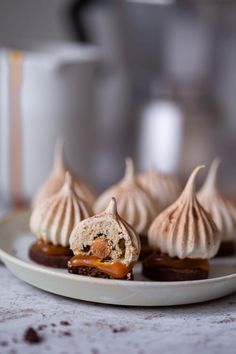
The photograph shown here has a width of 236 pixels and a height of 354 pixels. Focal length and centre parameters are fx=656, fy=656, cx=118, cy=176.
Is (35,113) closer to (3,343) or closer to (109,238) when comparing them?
(109,238)

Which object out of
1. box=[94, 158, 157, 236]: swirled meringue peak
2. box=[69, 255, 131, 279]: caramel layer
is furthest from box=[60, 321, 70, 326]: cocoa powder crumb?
box=[94, 158, 157, 236]: swirled meringue peak

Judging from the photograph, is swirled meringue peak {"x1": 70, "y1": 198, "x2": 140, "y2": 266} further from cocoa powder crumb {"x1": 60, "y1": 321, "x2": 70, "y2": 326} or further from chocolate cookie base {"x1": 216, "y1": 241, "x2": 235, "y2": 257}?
chocolate cookie base {"x1": 216, "y1": 241, "x2": 235, "y2": 257}

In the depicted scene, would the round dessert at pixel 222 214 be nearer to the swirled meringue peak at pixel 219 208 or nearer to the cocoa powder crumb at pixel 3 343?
the swirled meringue peak at pixel 219 208

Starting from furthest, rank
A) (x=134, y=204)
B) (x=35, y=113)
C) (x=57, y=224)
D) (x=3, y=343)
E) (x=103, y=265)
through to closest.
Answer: (x=35, y=113) → (x=134, y=204) → (x=57, y=224) → (x=103, y=265) → (x=3, y=343)

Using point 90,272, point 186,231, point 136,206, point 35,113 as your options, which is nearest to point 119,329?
point 90,272

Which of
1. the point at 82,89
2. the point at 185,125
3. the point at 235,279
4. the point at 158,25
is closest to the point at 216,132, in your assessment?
the point at 185,125
